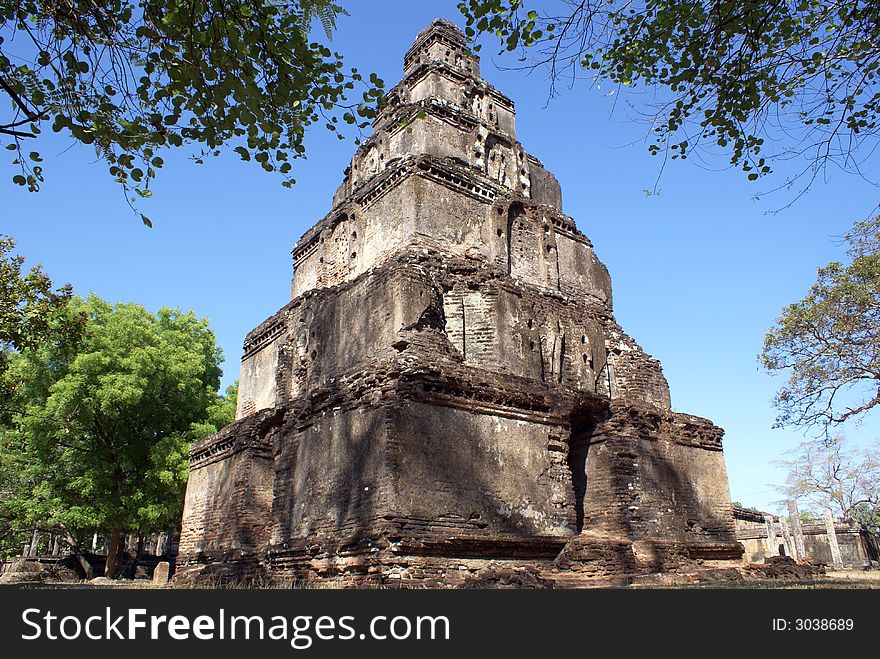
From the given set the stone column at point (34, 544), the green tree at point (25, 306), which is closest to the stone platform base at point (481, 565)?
the green tree at point (25, 306)

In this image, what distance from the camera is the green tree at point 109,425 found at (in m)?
22.9

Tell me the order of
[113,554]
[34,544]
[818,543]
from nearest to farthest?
1. [818,543]
2. [113,554]
3. [34,544]

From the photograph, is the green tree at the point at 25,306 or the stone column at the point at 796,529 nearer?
the green tree at the point at 25,306

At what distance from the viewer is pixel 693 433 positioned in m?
16.4

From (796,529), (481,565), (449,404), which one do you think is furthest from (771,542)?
(449,404)

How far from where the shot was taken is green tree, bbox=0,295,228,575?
2289 cm

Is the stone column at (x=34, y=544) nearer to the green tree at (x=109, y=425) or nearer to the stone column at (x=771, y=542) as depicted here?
the green tree at (x=109, y=425)

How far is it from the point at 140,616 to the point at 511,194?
49.5ft

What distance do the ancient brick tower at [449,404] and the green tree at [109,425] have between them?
5582 millimetres

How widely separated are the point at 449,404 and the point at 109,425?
17140 mm

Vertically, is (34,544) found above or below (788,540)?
above

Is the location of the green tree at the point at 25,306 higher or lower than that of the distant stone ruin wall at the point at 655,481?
higher

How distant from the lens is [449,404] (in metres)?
12.5

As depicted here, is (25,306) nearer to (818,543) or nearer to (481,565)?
(481,565)
